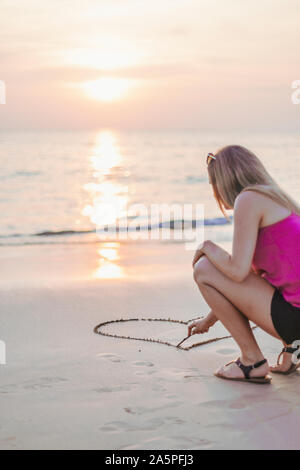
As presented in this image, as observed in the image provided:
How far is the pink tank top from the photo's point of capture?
3.04 metres

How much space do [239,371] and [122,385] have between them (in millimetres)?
642

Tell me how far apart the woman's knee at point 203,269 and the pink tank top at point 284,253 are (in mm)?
289

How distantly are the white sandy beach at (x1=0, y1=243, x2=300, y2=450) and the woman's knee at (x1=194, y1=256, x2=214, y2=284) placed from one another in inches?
21.6

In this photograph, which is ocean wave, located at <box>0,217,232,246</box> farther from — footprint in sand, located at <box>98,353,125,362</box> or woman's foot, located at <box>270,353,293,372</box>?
woman's foot, located at <box>270,353,293,372</box>

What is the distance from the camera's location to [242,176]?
120 inches

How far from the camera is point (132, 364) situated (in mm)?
3500

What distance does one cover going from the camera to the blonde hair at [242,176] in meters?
3.03

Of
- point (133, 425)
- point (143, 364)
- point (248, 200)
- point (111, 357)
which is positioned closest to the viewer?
point (133, 425)

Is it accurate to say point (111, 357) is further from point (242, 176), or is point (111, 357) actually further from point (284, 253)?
point (242, 176)

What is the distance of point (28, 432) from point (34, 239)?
764 cm
